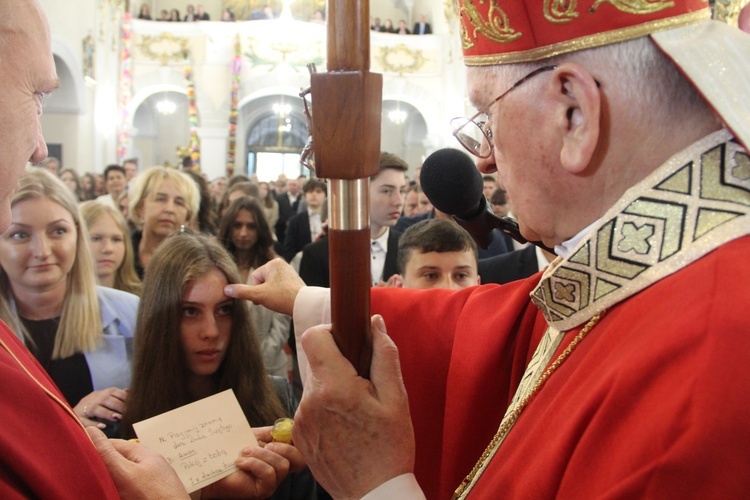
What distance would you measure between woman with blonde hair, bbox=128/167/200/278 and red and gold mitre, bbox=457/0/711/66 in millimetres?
2613

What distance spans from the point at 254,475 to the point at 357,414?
0.68 meters

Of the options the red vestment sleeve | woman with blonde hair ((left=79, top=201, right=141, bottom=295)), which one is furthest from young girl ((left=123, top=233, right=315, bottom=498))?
woman with blonde hair ((left=79, top=201, right=141, bottom=295))

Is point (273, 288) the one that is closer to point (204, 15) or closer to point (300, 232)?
point (300, 232)

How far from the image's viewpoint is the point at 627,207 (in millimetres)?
870

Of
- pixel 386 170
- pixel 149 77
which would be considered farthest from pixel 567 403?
pixel 149 77

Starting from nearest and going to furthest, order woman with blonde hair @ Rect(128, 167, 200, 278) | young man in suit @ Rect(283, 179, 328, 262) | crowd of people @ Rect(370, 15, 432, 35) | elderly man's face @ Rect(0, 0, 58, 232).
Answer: elderly man's face @ Rect(0, 0, 58, 232)
woman with blonde hair @ Rect(128, 167, 200, 278)
young man in suit @ Rect(283, 179, 328, 262)
crowd of people @ Rect(370, 15, 432, 35)

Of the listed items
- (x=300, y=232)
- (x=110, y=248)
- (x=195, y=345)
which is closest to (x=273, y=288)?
(x=195, y=345)

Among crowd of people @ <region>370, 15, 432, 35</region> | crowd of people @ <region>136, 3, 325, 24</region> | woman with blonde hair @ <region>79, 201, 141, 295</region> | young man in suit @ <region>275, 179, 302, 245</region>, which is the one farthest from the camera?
crowd of people @ <region>370, 15, 432, 35</region>

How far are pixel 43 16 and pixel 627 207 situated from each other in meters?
0.90

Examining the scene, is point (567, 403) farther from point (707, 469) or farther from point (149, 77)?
point (149, 77)

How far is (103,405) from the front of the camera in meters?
1.88

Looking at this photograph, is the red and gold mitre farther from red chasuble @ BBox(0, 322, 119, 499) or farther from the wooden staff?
red chasuble @ BBox(0, 322, 119, 499)

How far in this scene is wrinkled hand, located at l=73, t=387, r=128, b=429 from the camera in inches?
72.6

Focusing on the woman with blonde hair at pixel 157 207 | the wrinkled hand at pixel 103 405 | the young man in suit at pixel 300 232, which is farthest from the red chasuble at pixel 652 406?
the young man in suit at pixel 300 232
